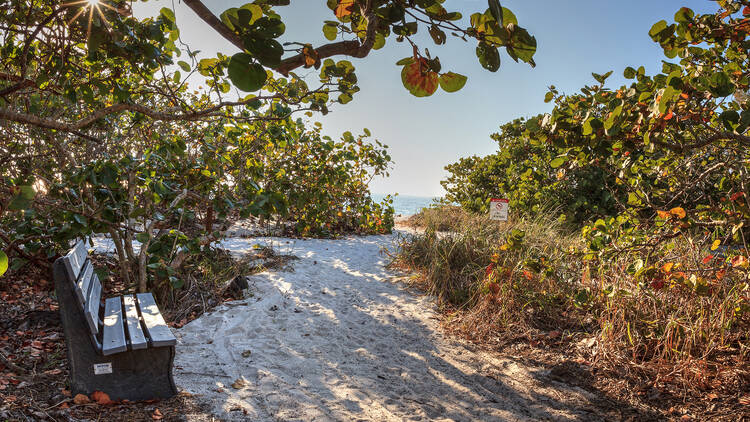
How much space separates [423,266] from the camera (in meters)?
5.71

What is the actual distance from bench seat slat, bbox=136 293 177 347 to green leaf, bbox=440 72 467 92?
91.7 inches

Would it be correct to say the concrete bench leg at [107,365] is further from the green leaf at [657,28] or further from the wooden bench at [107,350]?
the green leaf at [657,28]

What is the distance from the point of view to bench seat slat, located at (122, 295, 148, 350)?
2.35 m

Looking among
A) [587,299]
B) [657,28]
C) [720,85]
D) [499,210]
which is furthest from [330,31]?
[499,210]

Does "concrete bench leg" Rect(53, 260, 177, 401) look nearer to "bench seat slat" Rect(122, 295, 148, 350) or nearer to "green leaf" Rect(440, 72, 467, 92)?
"bench seat slat" Rect(122, 295, 148, 350)

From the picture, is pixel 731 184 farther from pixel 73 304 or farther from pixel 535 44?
pixel 73 304

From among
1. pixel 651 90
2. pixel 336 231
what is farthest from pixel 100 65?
pixel 336 231

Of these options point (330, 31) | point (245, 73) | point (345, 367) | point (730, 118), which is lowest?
point (345, 367)

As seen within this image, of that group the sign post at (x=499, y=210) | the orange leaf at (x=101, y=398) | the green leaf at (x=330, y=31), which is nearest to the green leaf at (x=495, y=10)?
the green leaf at (x=330, y=31)

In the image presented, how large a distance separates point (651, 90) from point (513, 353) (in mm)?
2561

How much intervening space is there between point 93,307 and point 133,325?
0.89 feet

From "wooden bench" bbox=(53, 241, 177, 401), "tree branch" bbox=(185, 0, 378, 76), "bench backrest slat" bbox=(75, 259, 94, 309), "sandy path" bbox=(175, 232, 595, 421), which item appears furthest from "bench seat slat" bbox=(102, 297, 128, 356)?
"tree branch" bbox=(185, 0, 378, 76)

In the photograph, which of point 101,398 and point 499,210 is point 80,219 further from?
point 499,210

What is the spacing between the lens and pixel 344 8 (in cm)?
102
